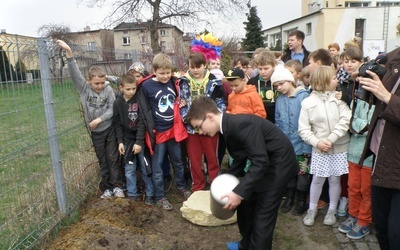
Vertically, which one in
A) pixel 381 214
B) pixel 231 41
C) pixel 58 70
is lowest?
pixel 381 214

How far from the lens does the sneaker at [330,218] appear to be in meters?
3.98

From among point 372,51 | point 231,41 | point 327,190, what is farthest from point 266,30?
point 327,190

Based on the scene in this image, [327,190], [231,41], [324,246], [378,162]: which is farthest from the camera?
[231,41]

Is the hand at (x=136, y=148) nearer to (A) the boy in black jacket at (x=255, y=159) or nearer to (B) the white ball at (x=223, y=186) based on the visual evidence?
(A) the boy in black jacket at (x=255, y=159)

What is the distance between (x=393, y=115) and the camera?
7.17 feet

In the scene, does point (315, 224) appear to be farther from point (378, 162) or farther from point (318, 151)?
point (378, 162)

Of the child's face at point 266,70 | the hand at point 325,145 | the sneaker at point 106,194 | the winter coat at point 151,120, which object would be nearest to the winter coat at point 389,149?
the hand at point 325,145

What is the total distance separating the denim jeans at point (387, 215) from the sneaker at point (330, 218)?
1255 millimetres

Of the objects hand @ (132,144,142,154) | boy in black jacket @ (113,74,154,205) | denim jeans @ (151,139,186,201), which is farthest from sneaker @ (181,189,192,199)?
hand @ (132,144,142,154)

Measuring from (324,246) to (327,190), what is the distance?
111cm

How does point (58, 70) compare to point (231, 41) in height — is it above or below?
below

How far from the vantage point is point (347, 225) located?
12.6 feet

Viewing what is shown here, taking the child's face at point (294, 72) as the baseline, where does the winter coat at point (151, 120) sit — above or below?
below

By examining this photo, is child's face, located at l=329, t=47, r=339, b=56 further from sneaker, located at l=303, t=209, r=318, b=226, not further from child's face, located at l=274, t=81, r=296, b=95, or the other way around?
sneaker, located at l=303, t=209, r=318, b=226
